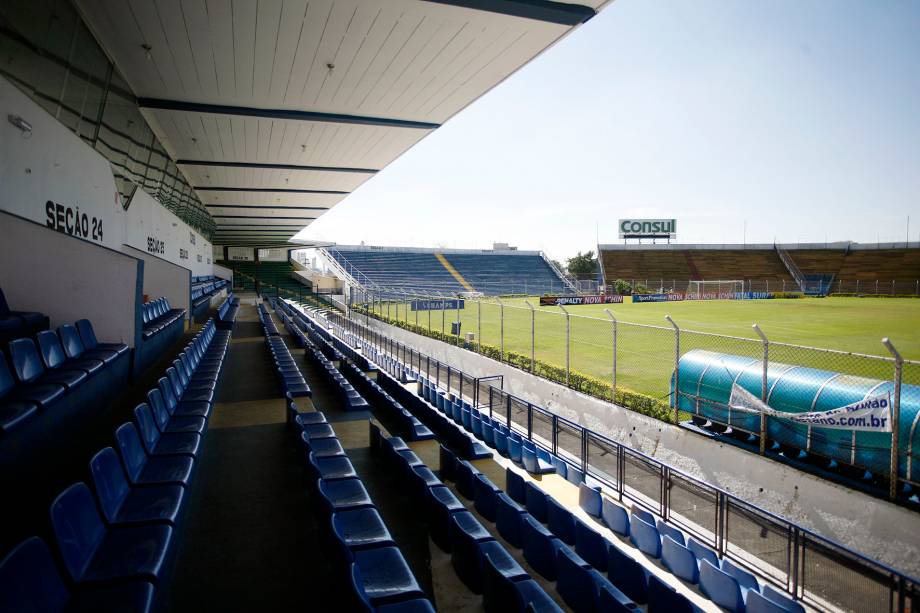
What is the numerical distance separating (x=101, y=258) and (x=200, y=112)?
10.8 feet

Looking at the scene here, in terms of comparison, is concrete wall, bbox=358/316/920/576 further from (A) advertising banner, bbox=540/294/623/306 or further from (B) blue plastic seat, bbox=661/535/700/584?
(A) advertising banner, bbox=540/294/623/306

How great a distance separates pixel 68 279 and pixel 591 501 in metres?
6.62

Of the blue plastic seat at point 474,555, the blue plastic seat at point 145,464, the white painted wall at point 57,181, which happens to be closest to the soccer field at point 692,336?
the blue plastic seat at point 474,555

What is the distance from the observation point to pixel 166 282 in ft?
38.7

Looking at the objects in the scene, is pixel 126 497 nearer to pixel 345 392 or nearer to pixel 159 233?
pixel 345 392

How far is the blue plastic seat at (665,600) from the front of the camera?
11.4 feet

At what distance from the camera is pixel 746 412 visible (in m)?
8.41

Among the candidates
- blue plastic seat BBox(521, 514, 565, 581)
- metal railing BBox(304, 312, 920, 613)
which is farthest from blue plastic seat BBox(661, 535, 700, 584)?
blue plastic seat BBox(521, 514, 565, 581)

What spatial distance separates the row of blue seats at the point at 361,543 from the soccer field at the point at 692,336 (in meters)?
5.69

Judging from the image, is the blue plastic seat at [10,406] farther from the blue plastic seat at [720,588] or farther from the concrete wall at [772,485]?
the concrete wall at [772,485]

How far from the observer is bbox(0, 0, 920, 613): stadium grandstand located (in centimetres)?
306

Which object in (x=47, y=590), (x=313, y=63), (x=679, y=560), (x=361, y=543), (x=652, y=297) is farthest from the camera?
(x=652, y=297)

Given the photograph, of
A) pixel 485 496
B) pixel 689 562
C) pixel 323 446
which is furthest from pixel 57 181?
pixel 689 562

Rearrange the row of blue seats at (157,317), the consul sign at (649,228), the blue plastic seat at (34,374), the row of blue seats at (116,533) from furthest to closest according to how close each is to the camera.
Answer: the consul sign at (649,228) → the row of blue seats at (157,317) → the blue plastic seat at (34,374) → the row of blue seats at (116,533)
